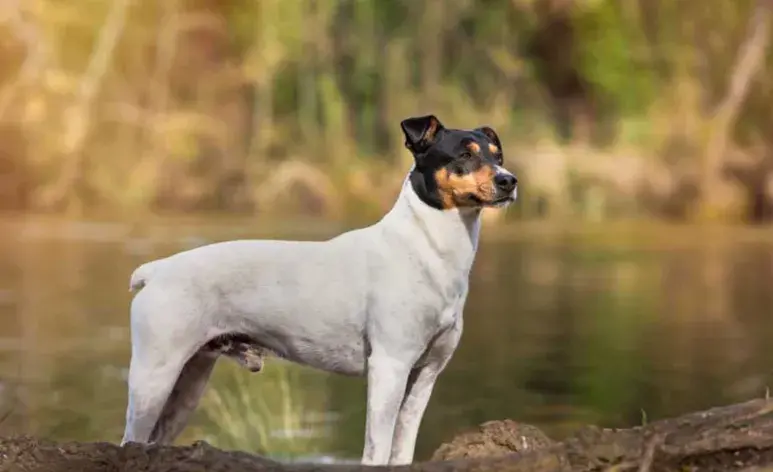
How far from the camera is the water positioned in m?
10.5

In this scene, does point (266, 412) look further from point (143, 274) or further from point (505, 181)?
point (505, 181)

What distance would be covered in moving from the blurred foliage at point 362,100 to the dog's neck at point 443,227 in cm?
1560

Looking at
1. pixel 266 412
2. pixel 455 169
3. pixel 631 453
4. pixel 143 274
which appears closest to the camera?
pixel 631 453

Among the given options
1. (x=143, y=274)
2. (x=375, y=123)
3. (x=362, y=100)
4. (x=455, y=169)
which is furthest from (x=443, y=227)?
(x=362, y=100)

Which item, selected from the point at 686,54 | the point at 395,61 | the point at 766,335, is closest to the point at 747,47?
the point at 686,54

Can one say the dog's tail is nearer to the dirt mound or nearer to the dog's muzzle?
the dog's muzzle

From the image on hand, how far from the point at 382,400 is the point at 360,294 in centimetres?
40

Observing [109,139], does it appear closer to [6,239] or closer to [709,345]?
[6,239]

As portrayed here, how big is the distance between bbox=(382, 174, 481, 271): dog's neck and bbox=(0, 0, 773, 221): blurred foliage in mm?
15601

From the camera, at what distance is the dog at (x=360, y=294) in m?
4.29

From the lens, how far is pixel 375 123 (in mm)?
20953

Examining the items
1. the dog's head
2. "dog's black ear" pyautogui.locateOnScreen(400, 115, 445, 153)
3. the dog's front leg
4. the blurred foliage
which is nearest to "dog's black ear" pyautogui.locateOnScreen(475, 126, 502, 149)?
the dog's head

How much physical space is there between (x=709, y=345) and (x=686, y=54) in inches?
394

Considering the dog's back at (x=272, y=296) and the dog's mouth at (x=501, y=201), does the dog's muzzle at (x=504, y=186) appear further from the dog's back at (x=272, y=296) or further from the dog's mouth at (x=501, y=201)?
the dog's back at (x=272, y=296)
